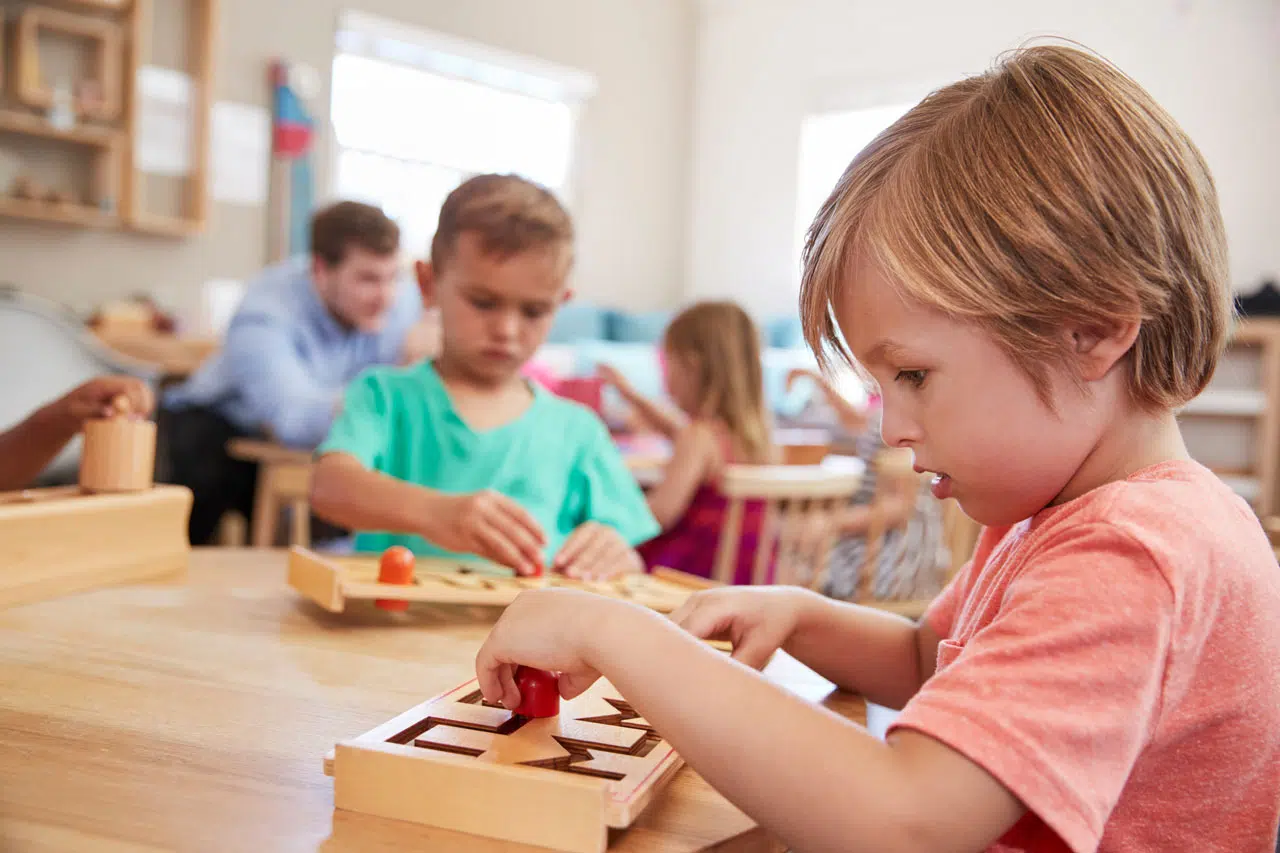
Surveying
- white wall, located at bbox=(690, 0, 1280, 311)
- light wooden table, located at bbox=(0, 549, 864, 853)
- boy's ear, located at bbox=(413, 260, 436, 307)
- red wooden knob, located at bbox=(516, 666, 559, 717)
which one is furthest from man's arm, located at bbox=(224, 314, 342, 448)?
A: white wall, located at bbox=(690, 0, 1280, 311)

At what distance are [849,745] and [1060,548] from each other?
0.51 ft

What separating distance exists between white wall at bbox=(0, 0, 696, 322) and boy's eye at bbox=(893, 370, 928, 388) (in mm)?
4553

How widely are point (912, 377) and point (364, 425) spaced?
89cm

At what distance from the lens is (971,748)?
500mm

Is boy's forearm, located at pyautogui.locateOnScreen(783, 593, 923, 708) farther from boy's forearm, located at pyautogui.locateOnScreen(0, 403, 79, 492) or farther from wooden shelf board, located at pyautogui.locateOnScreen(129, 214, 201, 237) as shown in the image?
wooden shelf board, located at pyautogui.locateOnScreen(129, 214, 201, 237)

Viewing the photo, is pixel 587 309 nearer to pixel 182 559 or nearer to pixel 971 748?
pixel 182 559

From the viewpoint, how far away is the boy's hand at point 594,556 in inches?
43.4

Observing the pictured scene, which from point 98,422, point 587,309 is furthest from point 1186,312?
point 587,309

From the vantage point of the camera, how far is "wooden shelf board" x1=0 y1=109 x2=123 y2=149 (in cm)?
412

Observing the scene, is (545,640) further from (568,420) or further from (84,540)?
(568,420)

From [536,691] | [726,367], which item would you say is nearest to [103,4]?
[726,367]

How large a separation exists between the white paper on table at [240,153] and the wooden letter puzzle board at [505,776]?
474cm

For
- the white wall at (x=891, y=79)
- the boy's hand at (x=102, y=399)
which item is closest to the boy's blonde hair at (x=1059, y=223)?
the boy's hand at (x=102, y=399)

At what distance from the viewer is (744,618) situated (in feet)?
2.67
